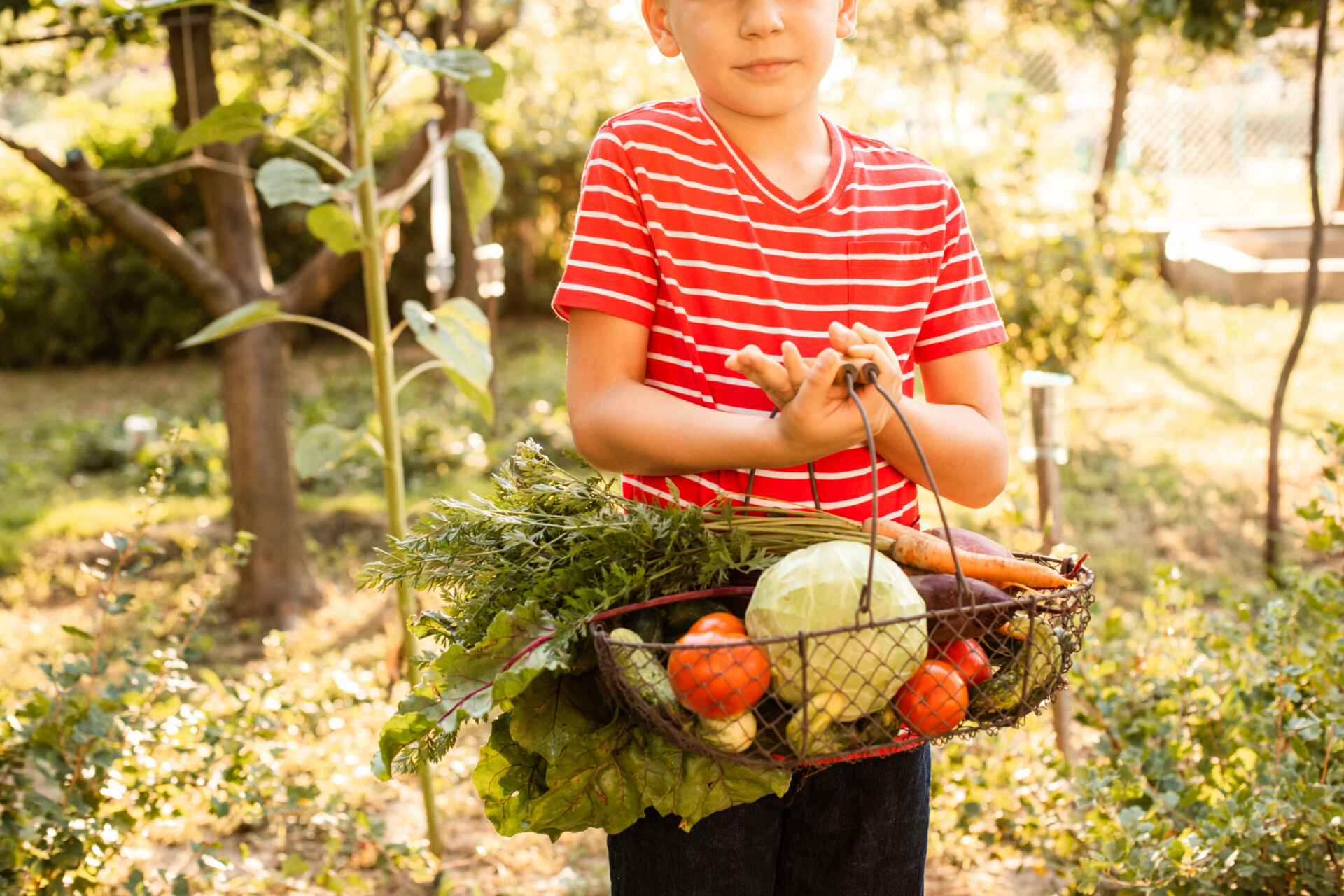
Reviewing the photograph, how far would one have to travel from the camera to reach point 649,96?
901 centimetres

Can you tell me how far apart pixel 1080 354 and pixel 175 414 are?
630 cm

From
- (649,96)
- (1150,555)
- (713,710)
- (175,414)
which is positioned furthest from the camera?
(649,96)

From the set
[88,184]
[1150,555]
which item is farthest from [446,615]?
[1150,555]

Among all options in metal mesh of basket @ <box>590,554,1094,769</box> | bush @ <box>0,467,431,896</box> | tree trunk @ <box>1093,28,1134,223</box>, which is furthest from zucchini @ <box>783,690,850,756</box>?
tree trunk @ <box>1093,28,1134,223</box>

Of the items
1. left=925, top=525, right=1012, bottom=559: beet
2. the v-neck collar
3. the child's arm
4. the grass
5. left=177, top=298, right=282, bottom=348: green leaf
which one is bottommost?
the grass

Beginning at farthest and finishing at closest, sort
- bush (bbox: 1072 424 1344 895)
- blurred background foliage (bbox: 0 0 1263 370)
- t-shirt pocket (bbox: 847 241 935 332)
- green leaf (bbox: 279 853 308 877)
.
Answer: blurred background foliage (bbox: 0 0 1263 370) < green leaf (bbox: 279 853 308 877) < bush (bbox: 1072 424 1344 895) < t-shirt pocket (bbox: 847 241 935 332)

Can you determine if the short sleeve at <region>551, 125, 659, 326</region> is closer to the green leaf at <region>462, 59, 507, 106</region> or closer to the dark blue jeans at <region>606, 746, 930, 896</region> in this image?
the dark blue jeans at <region>606, 746, 930, 896</region>

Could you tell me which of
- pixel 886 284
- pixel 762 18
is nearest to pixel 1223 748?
pixel 886 284

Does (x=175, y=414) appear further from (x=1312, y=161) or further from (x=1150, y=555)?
(x=1312, y=161)

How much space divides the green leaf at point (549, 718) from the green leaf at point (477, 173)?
4.77 ft

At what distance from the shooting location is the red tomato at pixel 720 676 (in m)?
1.01

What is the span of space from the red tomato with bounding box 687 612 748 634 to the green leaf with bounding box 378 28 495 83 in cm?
153

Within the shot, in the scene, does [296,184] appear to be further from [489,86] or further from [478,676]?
[478,676]

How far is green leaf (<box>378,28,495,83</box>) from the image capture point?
7.25 ft
